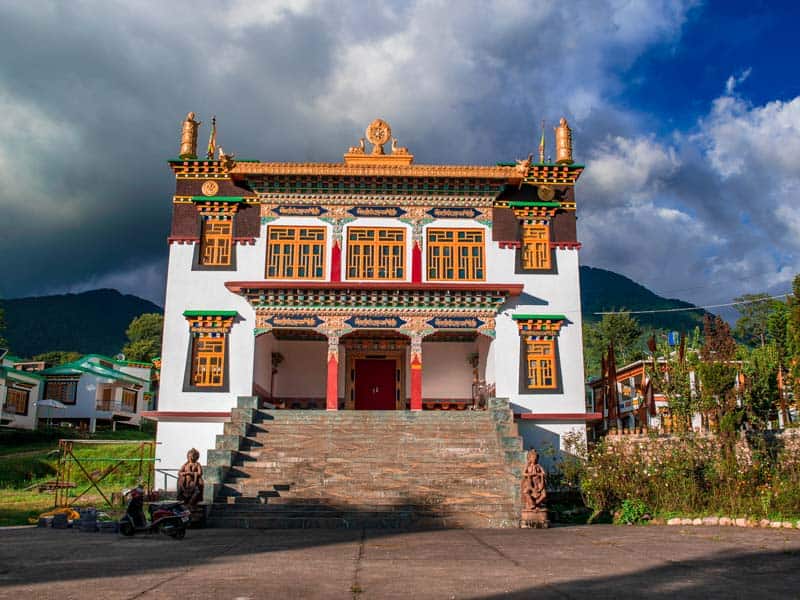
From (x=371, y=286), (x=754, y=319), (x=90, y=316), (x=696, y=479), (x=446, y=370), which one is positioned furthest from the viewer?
(x=90, y=316)

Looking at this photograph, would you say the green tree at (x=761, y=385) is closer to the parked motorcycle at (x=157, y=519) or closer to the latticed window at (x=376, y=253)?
the latticed window at (x=376, y=253)

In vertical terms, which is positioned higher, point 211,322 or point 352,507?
point 211,322

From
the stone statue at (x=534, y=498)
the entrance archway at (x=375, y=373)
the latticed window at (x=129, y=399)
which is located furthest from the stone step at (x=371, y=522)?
the latticed window at (x=129, y=399)

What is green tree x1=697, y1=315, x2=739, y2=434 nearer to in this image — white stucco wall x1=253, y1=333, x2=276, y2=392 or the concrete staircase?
the concrete staircase

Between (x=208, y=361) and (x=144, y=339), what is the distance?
47.4 metres

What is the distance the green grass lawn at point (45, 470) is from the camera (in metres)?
18.5

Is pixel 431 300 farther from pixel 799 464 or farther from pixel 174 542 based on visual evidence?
pixel 174 542

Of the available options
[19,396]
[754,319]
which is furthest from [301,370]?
[754,319]

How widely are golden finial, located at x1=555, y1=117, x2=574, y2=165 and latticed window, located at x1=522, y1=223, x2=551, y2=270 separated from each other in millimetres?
2406

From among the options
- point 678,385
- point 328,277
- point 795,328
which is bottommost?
point 678,385

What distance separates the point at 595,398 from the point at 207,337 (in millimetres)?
26690

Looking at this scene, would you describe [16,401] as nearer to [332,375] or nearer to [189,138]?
[189,138]

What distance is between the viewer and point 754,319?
51531 millimetres

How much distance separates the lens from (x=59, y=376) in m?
42.3
